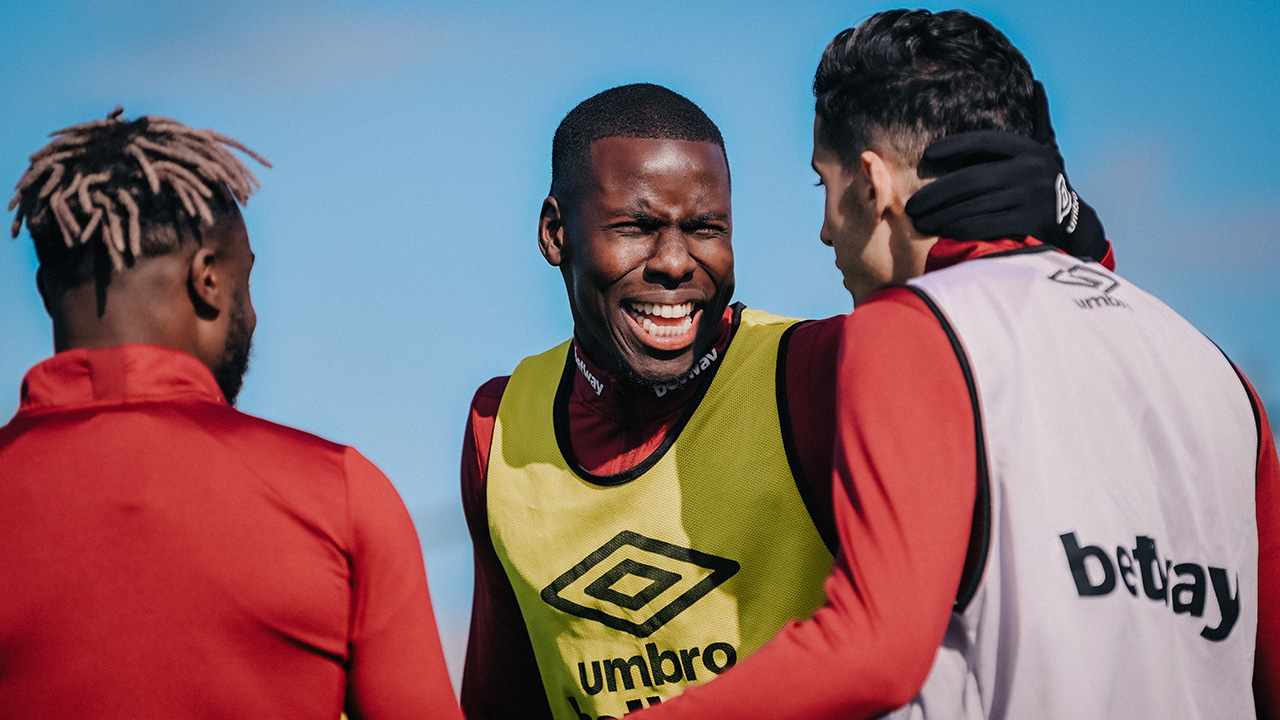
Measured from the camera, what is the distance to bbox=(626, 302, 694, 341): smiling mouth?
357 centimetres

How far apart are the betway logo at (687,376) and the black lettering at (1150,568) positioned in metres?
1.53

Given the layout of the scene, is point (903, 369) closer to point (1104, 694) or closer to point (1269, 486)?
point (1104, 694)

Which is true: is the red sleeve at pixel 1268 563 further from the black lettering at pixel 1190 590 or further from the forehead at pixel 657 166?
the forehead at pixel 657 166

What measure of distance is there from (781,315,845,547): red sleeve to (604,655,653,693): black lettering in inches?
26.5

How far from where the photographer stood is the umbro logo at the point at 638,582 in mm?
3256

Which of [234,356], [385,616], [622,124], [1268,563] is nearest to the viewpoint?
[385,616]

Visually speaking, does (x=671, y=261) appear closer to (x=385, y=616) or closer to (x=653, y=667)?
(x=653, y=667)

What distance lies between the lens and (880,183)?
2.77 m

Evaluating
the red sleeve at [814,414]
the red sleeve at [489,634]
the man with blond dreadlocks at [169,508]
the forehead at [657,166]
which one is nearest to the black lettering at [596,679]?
the red sleeve at [489,634]

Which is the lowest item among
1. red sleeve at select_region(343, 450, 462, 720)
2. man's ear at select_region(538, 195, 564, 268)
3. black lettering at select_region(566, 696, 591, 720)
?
black lettering at select_region(566, 696, 591, 720)

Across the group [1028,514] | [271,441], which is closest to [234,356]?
[271,441]

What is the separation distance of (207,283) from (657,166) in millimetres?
1557

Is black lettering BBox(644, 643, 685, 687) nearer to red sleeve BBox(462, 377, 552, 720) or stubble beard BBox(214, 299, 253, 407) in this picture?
red sleeve BBox(462, 377, 552, 720)

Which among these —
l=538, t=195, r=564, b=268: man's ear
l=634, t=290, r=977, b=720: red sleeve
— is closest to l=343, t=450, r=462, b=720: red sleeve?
l=634, t=290, r=977, b=720: red sleeve
